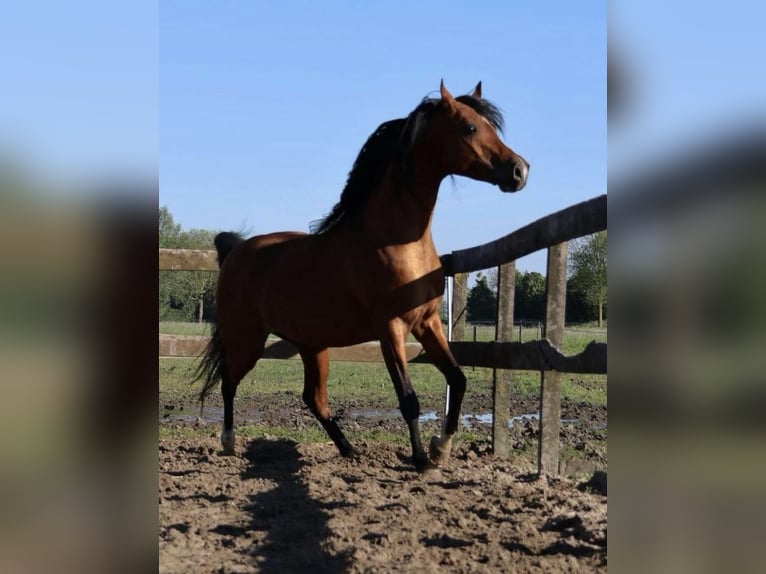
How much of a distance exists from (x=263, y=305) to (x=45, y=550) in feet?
14.3

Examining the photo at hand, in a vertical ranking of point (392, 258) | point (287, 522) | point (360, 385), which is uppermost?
point (392, 258)

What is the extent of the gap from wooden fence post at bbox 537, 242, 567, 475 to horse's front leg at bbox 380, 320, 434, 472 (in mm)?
627

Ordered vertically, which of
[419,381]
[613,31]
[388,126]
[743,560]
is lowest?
[419,381]

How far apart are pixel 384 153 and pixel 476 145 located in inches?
29.8

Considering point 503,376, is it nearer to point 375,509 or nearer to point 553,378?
point 553,378

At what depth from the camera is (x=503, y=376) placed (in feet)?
15.8

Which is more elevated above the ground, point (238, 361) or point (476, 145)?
point (476, 145)

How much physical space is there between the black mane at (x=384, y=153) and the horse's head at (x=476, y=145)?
3 cm

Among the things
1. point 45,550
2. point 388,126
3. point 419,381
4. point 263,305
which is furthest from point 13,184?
point 419,381

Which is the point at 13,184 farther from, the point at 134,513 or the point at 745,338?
the point at 745,338

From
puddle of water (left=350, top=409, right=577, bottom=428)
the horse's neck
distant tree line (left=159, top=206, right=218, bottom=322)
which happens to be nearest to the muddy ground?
puddle of water (left=350, top=409, right=577, bottom=428)

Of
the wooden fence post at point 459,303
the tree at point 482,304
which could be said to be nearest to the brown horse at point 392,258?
the wooden fence post at point 459,303

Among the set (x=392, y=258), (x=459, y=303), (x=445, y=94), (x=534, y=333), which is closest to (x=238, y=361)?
(x=459, y=303)

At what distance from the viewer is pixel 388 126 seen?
455 cm
